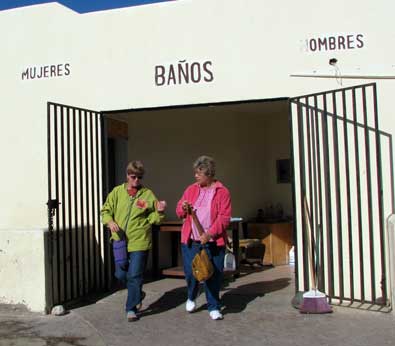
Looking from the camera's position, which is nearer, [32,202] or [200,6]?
[200,6]

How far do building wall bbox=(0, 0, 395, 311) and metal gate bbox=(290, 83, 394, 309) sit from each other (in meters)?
0.27

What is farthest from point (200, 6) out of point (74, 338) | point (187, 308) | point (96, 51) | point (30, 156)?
point (74, 338)

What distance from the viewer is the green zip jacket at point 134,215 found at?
19.6ft

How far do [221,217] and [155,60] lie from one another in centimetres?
241

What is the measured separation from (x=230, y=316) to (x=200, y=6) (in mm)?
3678

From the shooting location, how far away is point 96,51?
7.43 metres

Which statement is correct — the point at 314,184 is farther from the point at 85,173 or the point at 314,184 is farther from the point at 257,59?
the point at 85,173

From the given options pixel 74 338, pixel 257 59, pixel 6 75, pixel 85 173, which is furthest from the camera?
pixel 6 75

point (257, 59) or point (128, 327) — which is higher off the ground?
point (257, 59)

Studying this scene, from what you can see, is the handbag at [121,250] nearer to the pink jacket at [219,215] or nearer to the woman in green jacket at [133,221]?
the woman in green jacket at [133,221]

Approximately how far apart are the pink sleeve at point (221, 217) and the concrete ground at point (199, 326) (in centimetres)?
94

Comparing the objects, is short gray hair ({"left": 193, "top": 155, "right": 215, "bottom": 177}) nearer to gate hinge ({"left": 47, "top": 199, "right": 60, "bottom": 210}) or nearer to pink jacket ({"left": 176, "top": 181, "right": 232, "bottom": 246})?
pink jacket ({"left": 176, "top": 181, "right": 232, "bottom": 246})

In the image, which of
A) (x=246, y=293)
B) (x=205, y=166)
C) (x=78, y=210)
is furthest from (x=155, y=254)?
(x=205, y=166)

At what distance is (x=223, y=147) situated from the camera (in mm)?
10031
